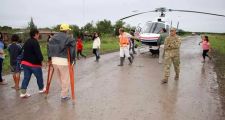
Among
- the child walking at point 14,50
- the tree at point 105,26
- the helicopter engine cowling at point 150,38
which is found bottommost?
the tree at point 105,26

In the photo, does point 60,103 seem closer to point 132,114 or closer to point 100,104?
point 100,104

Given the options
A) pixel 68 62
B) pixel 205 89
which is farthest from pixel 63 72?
pixel 205 89

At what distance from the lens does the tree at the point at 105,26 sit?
82062 mm

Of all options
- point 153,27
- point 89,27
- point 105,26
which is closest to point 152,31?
point 153,27

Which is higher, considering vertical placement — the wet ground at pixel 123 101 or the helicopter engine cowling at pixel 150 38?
the helicopter engine cowling at pixel 150 38

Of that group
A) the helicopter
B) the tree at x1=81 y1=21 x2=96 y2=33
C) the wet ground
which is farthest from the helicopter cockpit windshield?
the tree at x1=81 y1=21 x2=96 y2=33

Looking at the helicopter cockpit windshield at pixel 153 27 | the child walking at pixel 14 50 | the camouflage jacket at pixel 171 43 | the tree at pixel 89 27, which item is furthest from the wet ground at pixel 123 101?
the tree at pixel 89 27

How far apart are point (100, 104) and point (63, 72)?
Result: 1281mm

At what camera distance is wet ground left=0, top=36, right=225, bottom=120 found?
821 centimetres

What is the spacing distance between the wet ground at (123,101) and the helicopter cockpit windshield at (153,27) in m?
11.4

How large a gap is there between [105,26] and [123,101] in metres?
74.5

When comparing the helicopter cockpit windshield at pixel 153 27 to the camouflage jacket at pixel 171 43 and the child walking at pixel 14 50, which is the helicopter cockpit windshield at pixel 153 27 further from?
the child walking at pixel 14 50

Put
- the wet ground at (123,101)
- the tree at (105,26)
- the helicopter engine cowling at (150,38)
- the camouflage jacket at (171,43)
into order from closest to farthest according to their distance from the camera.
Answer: the wet ground at (123,101), the camouflage jacket at (171,43), the helicopter engine cowling at (150,38), the tree at (105,26)

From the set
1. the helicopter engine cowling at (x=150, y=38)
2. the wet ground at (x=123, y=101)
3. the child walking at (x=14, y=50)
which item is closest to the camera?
the wet ground at (x=123, y=101)
